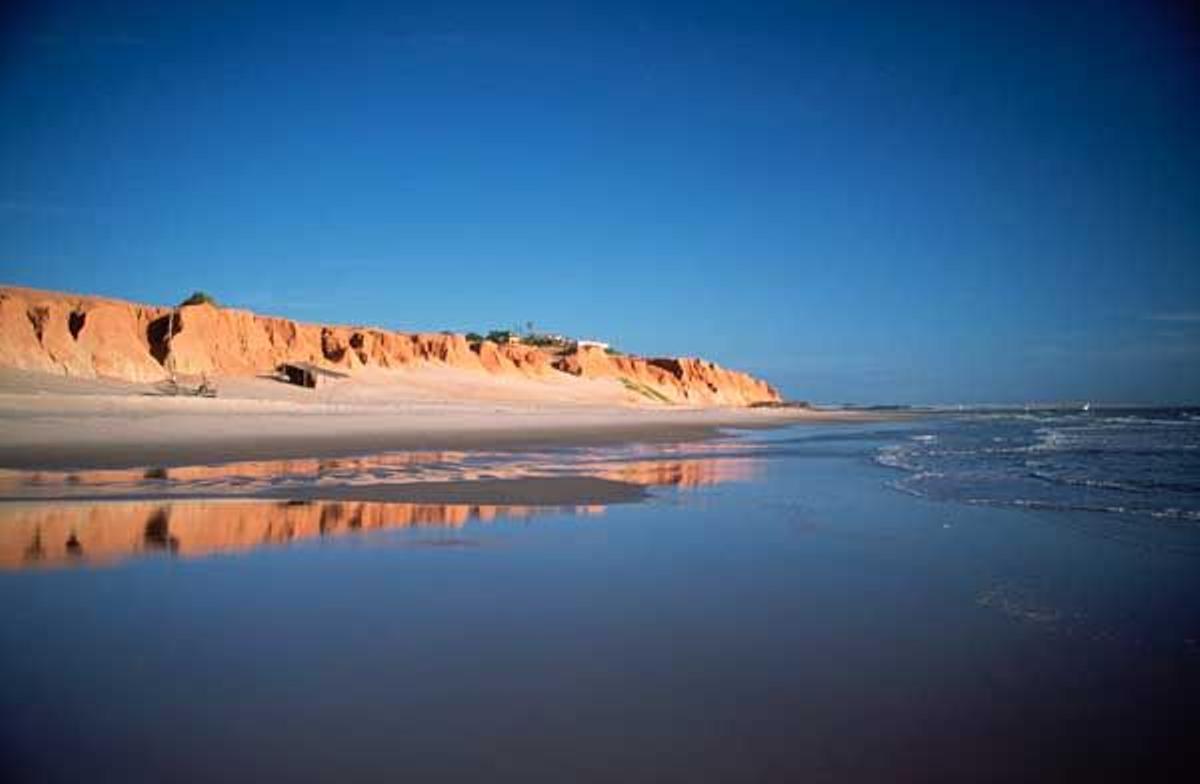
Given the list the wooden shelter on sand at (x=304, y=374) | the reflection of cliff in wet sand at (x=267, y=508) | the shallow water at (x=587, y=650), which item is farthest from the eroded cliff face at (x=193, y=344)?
the shallow water at (x=587, y=650)

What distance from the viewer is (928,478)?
12.8 meters

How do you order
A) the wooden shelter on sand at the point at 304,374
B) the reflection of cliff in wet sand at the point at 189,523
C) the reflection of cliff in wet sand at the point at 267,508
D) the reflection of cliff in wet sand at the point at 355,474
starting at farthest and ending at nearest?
the wooden shelter on sand at the point at 304,374 → the reflection of cliff in wet sand at the point at 355,474 → the reflection of cliff in wet sand at the point at 267,508 → the reflection of cliff in wet sand at the point at 189,523

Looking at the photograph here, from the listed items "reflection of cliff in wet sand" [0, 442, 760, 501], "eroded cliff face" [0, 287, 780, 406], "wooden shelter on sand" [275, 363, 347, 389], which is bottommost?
"reflection of cliff in wet sand" [0, 442, 760, 501]

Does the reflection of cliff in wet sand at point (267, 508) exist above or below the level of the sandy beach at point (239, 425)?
below

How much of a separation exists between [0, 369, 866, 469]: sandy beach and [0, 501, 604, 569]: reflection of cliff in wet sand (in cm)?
551

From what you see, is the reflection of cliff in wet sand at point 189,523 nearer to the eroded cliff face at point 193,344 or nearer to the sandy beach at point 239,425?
the sandy beach at point 239,425

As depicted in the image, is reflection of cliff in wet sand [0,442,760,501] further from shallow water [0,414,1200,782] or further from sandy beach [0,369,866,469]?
shallow water [0,414,1200,782]

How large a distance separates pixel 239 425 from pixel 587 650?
18.9 m

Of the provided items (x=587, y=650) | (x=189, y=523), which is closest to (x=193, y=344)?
(x=189, y=523)

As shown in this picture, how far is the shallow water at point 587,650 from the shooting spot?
283cm

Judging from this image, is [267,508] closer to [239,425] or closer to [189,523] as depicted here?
[189,523]

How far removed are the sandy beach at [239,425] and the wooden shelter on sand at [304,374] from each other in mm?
688

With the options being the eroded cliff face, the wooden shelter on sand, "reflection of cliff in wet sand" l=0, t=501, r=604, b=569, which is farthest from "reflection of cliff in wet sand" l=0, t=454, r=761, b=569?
the wooden shelter on sand

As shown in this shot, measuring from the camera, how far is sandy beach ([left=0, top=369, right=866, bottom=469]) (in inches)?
591
